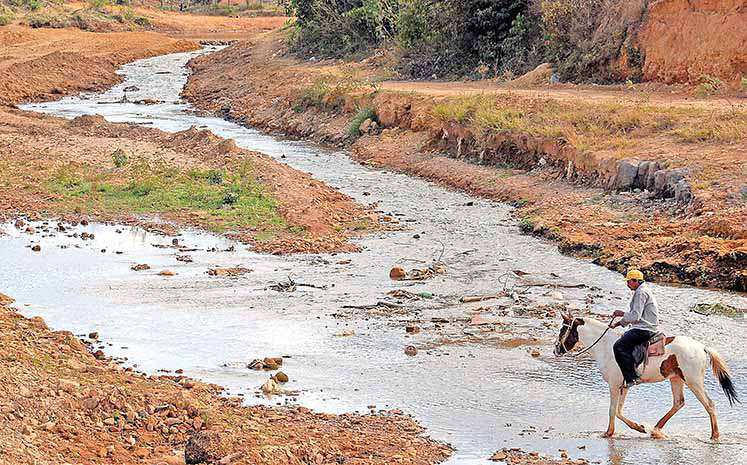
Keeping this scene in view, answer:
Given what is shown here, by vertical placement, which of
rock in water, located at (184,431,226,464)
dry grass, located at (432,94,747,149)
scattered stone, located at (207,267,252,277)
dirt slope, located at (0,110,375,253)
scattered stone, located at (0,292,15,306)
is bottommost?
dirt slope, located at (0,110,375,253)

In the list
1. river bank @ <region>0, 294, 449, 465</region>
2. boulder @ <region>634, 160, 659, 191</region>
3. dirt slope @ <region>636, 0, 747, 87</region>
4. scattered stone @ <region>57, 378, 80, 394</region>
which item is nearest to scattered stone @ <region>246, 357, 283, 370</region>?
river bank @ <region>0, 294, 449, 465</region>

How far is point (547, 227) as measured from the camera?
18438 millimetres

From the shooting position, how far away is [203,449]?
862cm

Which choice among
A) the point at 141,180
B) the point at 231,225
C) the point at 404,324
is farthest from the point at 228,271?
the point at 141,180

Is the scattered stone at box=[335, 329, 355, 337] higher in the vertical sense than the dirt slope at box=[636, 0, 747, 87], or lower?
lower

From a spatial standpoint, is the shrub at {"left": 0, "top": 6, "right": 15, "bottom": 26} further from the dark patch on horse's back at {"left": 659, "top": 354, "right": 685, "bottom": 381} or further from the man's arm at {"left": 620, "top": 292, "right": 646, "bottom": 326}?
the dark patch on horse's back at {"left": 659, "top": 354, "right": 685, "bottom": 381}

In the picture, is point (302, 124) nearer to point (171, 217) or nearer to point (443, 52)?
point (443, 52)

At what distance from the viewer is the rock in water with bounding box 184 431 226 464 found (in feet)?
28.2

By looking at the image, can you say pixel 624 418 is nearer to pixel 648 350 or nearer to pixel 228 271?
pixel 648 350

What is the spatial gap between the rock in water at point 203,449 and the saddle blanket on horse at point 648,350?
3940 mm

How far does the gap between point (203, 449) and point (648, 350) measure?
13.7 feet

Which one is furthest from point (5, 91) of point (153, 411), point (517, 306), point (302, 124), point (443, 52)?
point (153, 411)

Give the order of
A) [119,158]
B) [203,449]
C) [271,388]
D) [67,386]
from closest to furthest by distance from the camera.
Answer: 1. [203,449]
2. [67,386]
3. [271,388]
4. [119,158]

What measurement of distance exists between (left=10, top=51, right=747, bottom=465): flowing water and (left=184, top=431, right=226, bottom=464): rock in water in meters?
2.03
